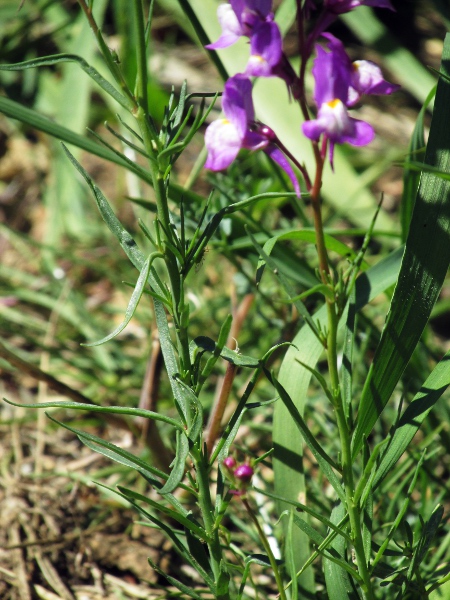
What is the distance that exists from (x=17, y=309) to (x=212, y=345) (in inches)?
52.2

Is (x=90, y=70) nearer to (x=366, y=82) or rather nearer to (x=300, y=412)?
(x=366, y=82)

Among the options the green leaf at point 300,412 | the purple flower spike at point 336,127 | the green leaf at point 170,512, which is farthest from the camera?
the green leaf at point 300,412

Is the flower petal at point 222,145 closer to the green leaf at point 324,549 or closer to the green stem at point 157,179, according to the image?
the green stem at point 157,179

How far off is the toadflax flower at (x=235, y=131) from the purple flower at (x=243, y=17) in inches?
2.2

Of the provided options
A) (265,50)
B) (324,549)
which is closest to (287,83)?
(265,50)

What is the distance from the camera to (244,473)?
766mm

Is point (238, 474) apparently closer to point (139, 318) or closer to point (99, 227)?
point (139, 318)

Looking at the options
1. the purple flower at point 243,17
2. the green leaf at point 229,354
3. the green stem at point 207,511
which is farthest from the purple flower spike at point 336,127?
the green stem at point 207,511

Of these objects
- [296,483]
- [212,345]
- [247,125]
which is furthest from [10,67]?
[296,483]

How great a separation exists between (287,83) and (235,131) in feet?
0.23

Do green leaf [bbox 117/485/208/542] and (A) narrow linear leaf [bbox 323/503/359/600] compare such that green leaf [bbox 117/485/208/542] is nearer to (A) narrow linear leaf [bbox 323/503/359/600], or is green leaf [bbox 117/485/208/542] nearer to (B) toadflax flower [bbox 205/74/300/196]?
(A) narrow linear leaf [bbox 323/503/359/600]

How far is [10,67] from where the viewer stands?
72cm

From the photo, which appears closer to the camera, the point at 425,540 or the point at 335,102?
the point at 335,102

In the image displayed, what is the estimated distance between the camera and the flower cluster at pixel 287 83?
2.03 ft
